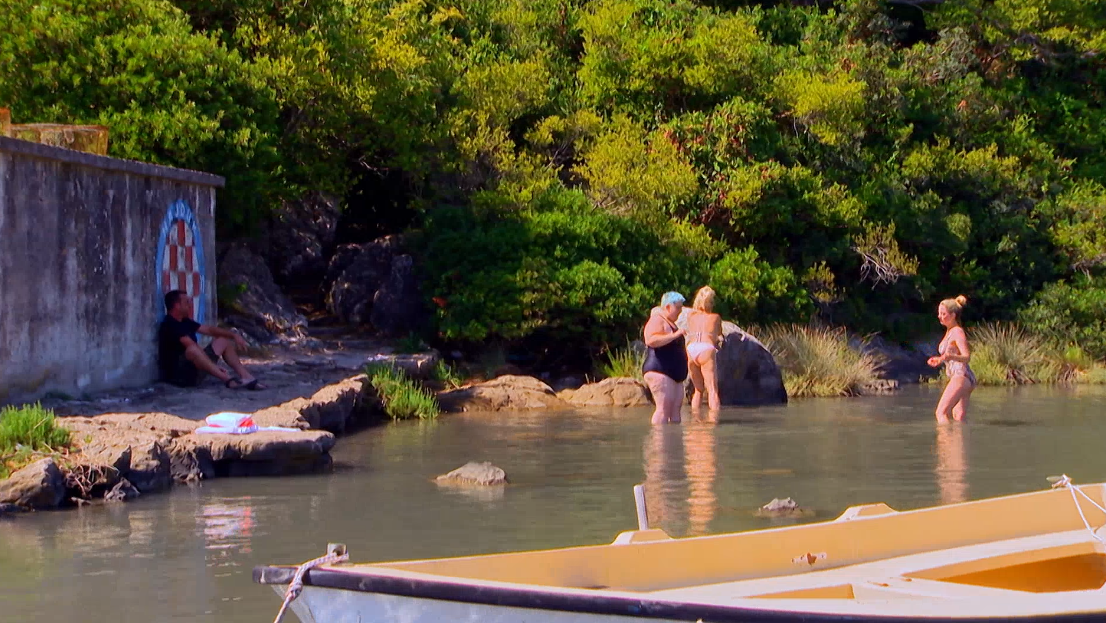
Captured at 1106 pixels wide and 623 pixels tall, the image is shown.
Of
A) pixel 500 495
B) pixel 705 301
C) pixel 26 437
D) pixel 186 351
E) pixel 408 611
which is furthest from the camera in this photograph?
pixel 705 301

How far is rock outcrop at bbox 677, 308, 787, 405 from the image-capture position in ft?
63.0

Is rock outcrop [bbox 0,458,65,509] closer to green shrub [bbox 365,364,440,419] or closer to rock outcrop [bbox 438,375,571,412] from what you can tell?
green shrub [bbox 365,364,440,419]

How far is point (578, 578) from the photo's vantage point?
604cm

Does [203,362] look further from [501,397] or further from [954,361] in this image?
[954,361]

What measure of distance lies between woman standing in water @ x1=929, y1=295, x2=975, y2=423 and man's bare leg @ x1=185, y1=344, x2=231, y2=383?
7.59 metres

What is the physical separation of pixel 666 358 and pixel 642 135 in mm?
10418

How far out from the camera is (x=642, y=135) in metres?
24.5

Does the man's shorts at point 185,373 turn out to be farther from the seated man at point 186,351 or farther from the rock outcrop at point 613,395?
the rock outcrop at point 613,395

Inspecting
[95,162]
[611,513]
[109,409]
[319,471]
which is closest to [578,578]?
[611,513]

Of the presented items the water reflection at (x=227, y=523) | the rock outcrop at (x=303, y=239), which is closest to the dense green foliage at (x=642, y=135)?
the rock outcrop at (x=303, y=239)

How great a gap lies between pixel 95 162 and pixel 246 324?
6.15 metres

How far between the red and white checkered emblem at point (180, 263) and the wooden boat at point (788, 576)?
10.3 m

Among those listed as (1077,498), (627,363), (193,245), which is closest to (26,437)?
(193,245)

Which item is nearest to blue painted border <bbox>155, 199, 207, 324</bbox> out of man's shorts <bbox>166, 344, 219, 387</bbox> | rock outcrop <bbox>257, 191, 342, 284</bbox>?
man's shorts <bbox>166, 344, 219, 387</bbox>
